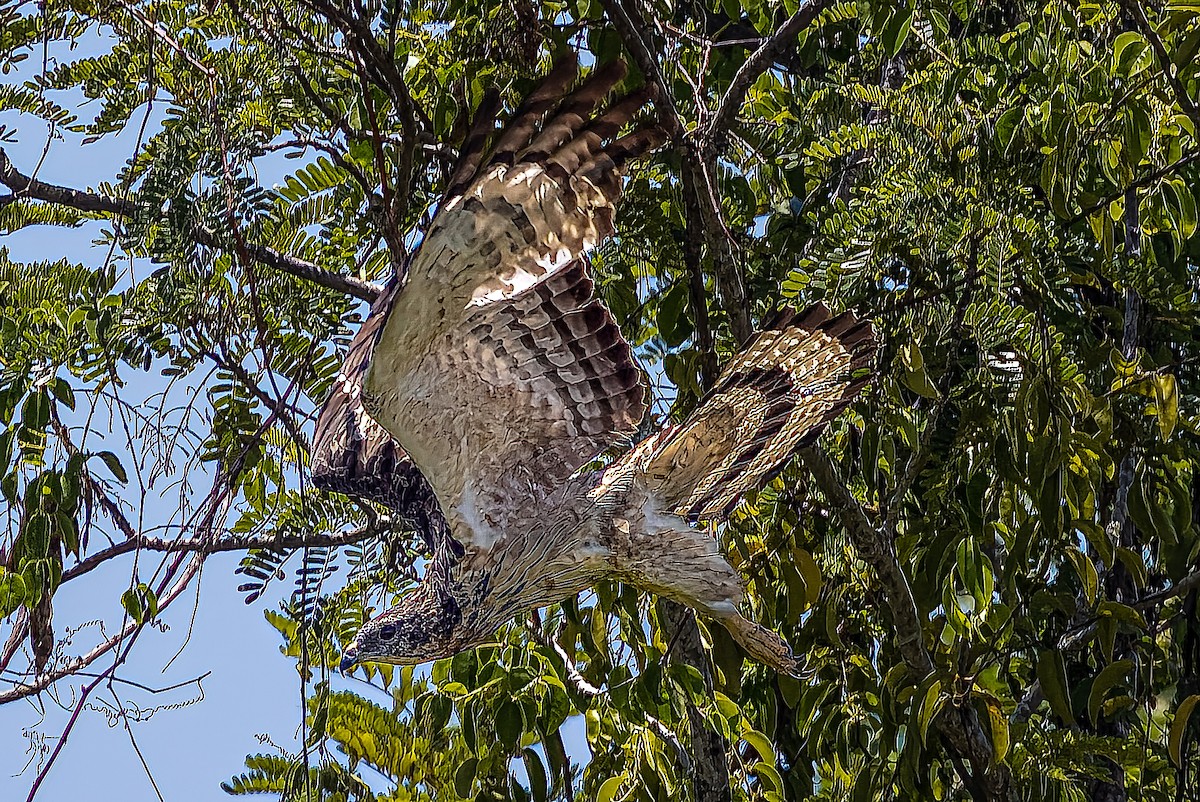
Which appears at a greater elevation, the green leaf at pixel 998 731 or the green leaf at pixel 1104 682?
the green leaf at pixel 998 731

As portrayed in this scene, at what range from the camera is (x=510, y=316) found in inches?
82.0

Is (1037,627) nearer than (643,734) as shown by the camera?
No

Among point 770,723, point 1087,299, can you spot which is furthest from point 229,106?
point 1087,299

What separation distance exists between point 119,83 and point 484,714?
158 centimetres

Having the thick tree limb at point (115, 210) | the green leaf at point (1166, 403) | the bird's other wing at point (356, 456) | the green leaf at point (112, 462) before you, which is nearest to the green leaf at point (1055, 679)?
the green leaf at point (1166, 403)

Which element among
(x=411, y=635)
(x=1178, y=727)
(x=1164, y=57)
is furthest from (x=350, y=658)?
(x=1164, y=57)

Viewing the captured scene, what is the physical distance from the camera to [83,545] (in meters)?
2.86

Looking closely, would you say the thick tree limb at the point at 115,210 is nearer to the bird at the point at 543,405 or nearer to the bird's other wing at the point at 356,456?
the bird's other wing at the point at 356,456

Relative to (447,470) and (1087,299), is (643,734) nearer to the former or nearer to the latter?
(447,470)

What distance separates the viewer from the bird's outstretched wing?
194 centimetres

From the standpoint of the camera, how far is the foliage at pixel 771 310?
237 centimetres

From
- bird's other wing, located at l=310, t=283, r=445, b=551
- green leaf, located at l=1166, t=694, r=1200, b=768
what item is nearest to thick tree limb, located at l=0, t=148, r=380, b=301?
bird's other wing, located at l=310, t=283, r=445, b=551

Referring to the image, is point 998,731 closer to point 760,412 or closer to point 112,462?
point 760,412

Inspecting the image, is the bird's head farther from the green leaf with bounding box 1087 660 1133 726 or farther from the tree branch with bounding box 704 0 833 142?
the green leaf with bounding box 1087 660 1133 726
